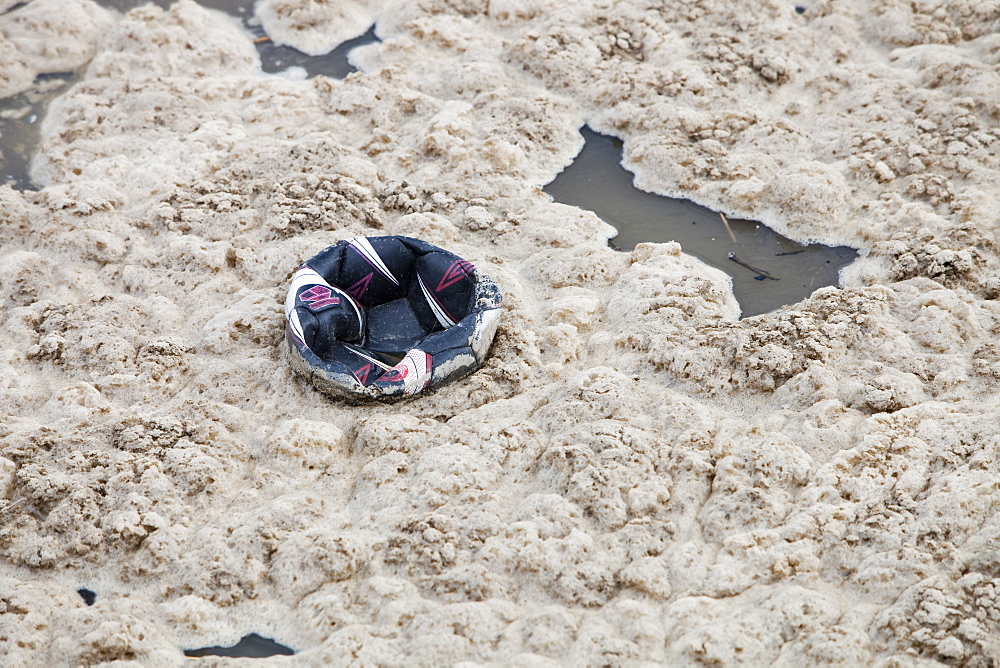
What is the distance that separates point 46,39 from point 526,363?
3.94 metres

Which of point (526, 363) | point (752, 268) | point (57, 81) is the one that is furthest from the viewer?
point (57, 81)

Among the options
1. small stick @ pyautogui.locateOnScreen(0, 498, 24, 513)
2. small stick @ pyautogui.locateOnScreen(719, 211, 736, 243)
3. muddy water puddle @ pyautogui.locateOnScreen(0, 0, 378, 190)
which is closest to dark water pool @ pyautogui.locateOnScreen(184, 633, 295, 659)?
small stick @ pyautogui.locateOnScreen(0, 498, 24, 513)

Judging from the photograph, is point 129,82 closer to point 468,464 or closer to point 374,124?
point 374,124

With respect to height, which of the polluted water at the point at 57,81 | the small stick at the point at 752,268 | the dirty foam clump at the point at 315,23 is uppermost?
the small stick at the point at 752,268

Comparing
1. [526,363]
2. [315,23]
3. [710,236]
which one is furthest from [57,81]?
[710,236]

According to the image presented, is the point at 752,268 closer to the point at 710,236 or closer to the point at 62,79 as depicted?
the point at 710,236

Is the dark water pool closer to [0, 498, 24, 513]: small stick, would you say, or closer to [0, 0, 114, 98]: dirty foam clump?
[0, 498, 24, 513]: small stick

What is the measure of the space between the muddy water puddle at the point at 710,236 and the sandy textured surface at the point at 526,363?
0.32 ft

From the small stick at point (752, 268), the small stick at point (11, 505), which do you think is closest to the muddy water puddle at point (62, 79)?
the small stick at point (11, 505)

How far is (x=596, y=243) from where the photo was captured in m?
3.90

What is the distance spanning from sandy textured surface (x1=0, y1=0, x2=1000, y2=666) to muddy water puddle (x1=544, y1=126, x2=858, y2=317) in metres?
0.10

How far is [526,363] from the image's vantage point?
3258 mm

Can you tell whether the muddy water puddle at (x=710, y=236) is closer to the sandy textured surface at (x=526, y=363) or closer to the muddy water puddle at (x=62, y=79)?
the sandy textured surface at (x=526, y=363)

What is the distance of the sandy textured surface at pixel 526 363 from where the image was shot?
2.42 m
